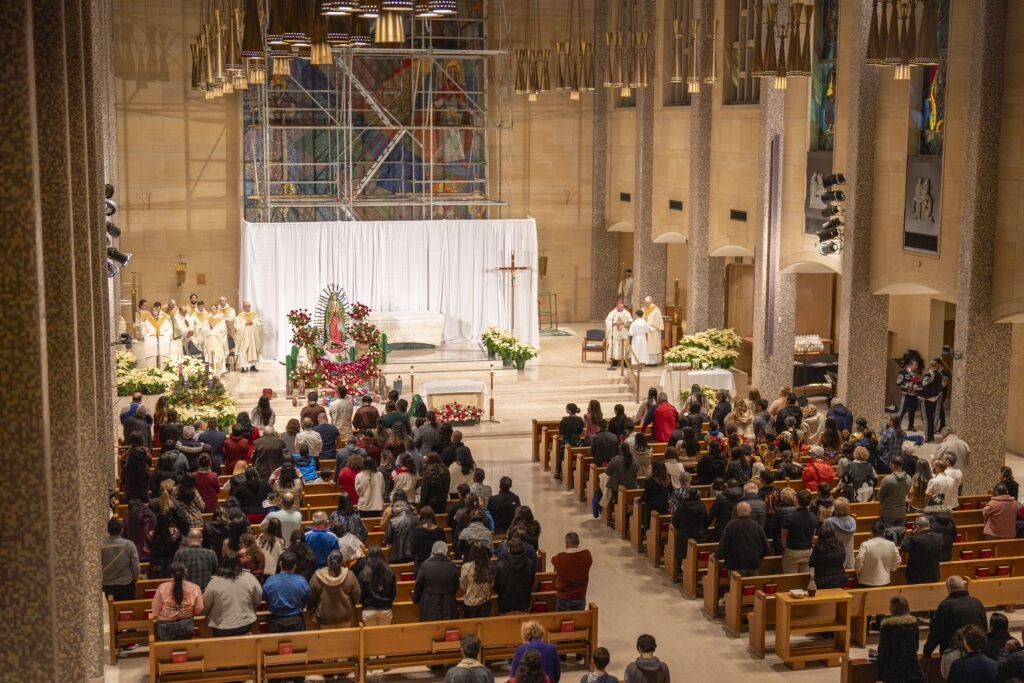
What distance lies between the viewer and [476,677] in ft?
30.9

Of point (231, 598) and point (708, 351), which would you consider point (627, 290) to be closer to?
point (708, 351)

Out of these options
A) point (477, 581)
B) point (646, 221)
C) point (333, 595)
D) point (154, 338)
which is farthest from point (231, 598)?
point (646, 221)

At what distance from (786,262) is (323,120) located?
41.5ft

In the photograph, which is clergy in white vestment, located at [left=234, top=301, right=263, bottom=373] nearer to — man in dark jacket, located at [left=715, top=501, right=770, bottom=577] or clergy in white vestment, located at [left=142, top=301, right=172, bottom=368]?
clergy in white vestment, located at [left=142, top=301, right=172, bottom=368]

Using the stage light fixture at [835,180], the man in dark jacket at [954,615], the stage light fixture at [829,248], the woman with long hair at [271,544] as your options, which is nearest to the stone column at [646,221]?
the stage light fixture at [829,248]

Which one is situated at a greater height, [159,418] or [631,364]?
[159,418]

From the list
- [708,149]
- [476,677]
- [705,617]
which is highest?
[708,149]

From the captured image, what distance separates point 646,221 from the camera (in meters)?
30.1

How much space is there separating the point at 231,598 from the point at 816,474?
754 cm

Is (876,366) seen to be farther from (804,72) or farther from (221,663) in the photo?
(221,663)

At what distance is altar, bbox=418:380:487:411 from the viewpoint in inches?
887

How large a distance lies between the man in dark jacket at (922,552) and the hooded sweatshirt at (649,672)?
437 cm

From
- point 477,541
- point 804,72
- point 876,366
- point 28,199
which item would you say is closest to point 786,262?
point 876,366

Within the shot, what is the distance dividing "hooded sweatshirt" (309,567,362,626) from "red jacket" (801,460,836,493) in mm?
6292
